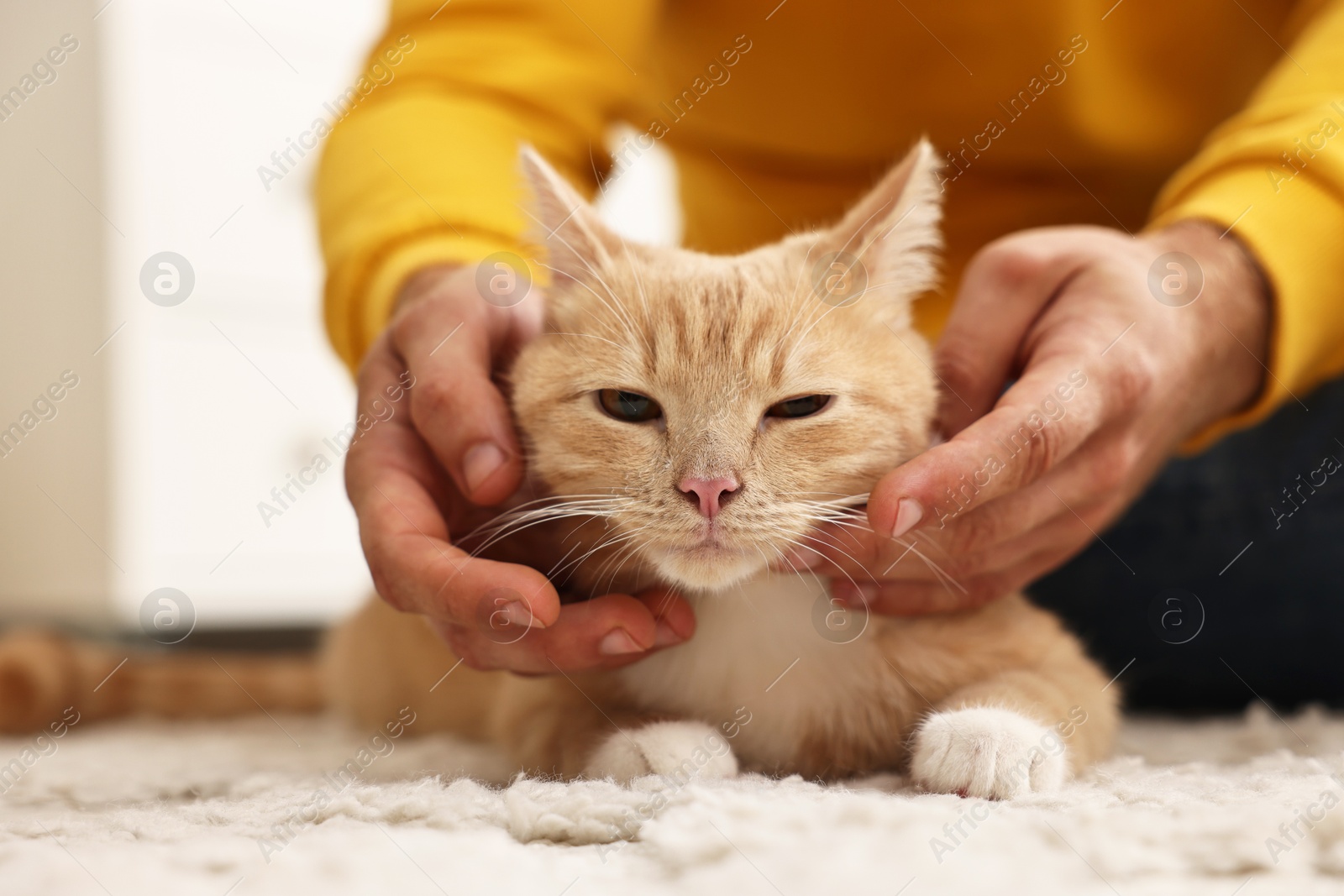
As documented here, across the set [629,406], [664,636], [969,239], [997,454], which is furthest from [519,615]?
[969,239]

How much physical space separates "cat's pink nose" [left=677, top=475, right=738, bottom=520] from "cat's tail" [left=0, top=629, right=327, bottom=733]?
1.66m

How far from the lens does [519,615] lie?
3.88 feet

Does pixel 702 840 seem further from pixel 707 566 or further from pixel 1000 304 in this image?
pixel 1000 304

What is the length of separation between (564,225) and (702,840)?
98 centimetres

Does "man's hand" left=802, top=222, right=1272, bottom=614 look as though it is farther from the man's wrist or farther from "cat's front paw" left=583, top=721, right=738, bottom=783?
"cat's front paw" left=583, top=721, right=738, bottom=783

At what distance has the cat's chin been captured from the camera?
1.26 m

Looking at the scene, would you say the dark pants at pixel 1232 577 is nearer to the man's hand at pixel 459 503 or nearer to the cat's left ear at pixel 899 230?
the cat's left ear at pixel 899 230

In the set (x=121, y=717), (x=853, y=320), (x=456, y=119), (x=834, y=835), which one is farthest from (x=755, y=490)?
(x=121, y=717)

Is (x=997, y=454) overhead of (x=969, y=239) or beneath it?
beneath

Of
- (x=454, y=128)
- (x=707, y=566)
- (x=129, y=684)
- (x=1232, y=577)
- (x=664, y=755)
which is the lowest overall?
(x=129, y=684)

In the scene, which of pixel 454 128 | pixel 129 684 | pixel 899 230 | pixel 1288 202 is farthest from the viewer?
pixel 129 684

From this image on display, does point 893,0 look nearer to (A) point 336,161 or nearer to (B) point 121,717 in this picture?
(A) point 336,161

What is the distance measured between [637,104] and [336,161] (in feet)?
2.52

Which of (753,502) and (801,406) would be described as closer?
(753,502)
